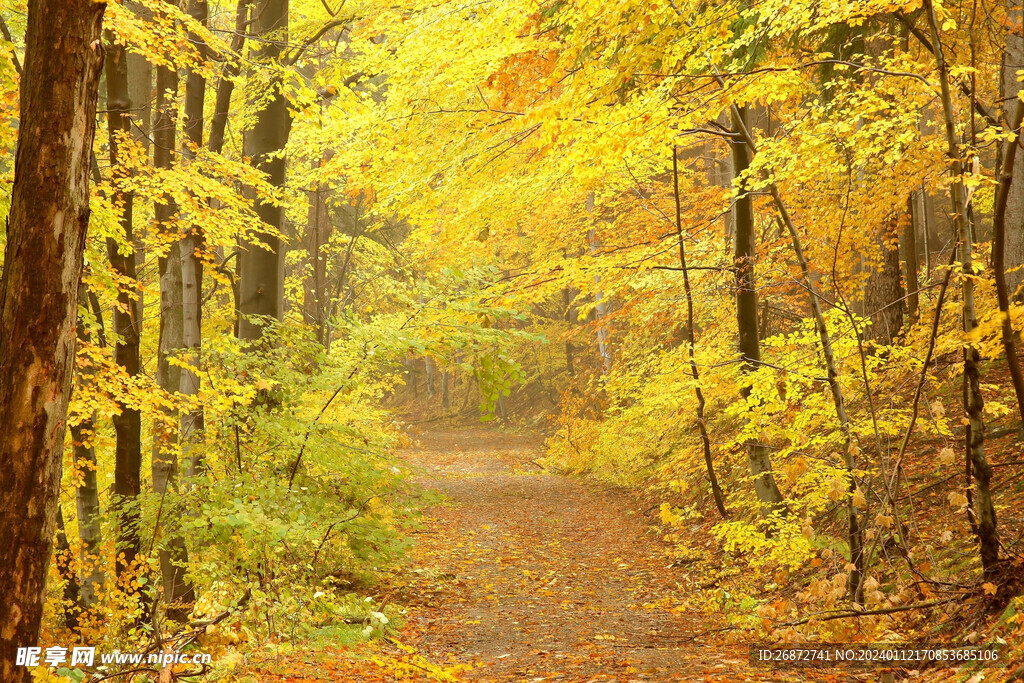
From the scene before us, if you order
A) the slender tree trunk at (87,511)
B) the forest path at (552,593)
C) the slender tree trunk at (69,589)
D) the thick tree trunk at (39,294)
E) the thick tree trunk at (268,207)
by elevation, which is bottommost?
the forest path at (552,593)

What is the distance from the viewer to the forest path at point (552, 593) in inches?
213

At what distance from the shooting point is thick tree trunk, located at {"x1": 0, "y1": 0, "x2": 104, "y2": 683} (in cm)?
300

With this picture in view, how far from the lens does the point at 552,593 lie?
8.41 m

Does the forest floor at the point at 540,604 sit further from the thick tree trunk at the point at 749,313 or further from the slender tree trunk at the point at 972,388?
the thick tree trunk at the point at 749,313

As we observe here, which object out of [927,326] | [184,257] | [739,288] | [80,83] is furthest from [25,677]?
[927,326]

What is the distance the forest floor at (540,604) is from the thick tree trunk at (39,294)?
6.10 ft

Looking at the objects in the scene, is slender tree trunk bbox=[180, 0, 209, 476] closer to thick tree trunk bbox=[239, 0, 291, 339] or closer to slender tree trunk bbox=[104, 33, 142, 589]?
thick tree trunk bbox=[239, 0, 291, 339]

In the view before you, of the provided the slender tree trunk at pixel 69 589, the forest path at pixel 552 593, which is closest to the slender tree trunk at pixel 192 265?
the slender tree trunk at pixel 69 589

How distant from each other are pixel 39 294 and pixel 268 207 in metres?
6.73

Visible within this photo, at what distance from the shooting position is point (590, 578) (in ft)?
30.0

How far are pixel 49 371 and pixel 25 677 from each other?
53.3 inches

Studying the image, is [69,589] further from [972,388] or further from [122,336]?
[972,388]

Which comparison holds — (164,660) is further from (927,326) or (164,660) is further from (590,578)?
(927,326)

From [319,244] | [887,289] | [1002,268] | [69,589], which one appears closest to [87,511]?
[69,589]
